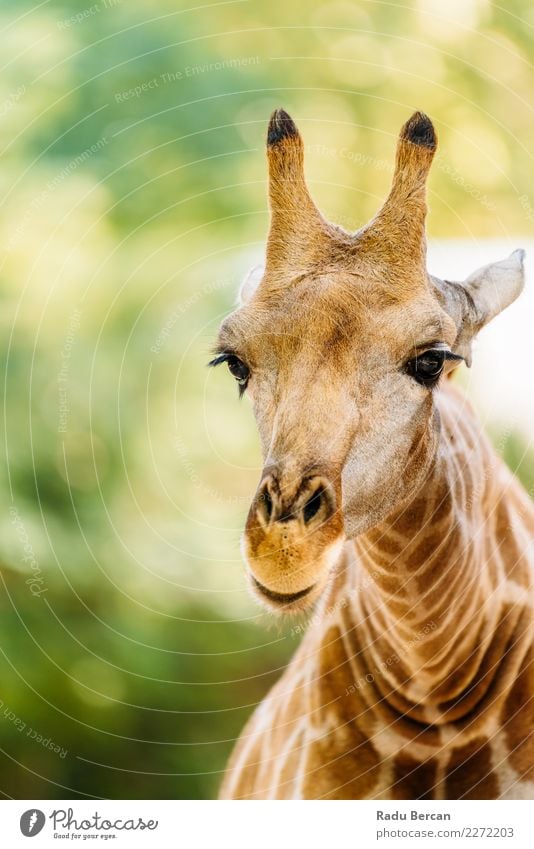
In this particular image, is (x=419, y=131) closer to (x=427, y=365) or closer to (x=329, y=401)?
(x=427, y=365)

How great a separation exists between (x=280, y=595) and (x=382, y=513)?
1.89 ft

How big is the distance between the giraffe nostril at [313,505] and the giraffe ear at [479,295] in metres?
0.93

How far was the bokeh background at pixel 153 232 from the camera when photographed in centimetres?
636

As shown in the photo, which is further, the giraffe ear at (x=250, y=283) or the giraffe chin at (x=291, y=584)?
the giraffe ear at (x=250, y=283)

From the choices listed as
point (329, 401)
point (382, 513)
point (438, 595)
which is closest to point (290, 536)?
point (329, 401)

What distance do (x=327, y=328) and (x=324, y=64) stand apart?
4275mm

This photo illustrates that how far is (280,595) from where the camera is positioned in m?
2.97

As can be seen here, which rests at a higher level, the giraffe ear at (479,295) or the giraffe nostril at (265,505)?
the giraffe ear at (479,295)

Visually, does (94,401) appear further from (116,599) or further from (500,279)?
(500,279)
